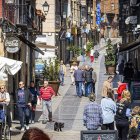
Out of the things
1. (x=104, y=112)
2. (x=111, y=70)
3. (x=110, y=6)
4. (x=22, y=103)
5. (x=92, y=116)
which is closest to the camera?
(x=92, y=116)

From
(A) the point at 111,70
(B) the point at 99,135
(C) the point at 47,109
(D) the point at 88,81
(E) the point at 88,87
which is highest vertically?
(B) the point at 99,135

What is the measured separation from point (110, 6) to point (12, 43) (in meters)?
109

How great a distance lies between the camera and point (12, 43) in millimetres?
19516

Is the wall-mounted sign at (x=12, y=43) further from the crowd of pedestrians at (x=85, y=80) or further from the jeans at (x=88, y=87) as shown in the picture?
the jeans at (x=88, y=87)

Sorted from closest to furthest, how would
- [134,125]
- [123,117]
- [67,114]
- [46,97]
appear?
[134,125], [123,117], [46,97], [67,114]

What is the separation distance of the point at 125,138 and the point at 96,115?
0.92 m

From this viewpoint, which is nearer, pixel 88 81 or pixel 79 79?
pixel 88 81

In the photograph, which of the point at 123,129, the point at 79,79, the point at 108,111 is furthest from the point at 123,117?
the point at 79,79

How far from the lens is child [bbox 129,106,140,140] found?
42.3 ft

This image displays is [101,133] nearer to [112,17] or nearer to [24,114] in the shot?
[24,114]

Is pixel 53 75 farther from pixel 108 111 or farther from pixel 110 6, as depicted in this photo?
pixel 110 6

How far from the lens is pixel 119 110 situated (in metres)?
14.4

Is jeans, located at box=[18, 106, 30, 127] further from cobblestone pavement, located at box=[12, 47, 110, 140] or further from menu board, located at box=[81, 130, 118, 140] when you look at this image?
menu board, located at box=[81, 130, 118, 140]

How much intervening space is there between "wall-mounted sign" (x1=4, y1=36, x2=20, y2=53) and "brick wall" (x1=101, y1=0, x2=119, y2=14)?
107 metres
